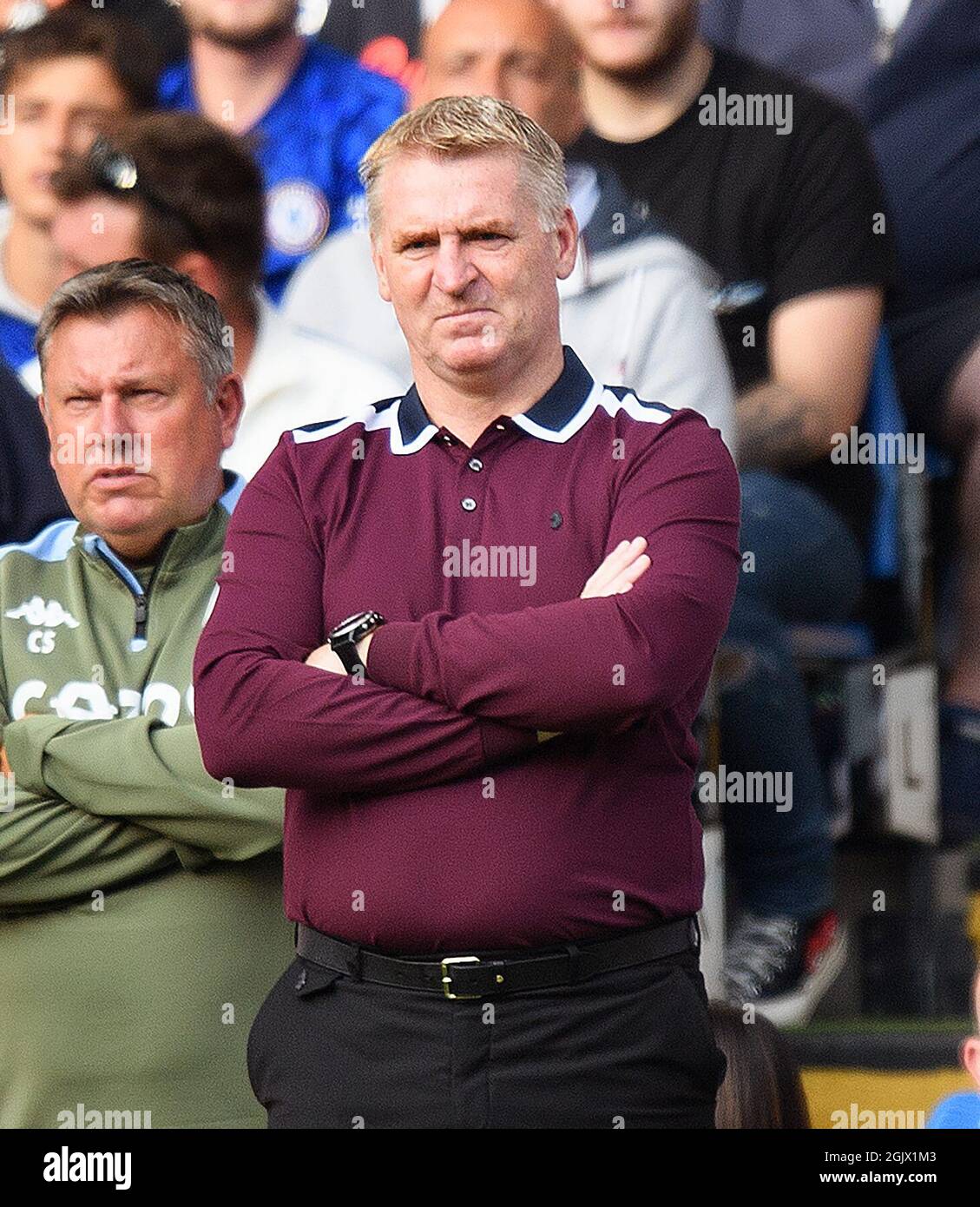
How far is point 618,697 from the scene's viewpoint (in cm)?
199

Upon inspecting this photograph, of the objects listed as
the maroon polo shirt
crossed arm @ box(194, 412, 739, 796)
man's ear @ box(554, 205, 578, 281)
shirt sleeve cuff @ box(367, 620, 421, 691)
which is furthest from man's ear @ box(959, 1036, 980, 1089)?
man's ear @ box(554, 205, 578, 281)

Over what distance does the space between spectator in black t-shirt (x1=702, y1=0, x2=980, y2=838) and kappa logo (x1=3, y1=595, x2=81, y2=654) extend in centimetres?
168

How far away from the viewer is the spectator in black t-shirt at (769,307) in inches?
130

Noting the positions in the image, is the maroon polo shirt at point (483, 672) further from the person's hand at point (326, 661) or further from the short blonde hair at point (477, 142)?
the short blonde hair at point (477, 142)

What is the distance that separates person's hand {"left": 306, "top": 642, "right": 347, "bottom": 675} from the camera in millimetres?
2084

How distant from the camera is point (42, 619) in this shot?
8.52ft

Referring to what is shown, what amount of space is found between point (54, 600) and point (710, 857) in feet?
4.45

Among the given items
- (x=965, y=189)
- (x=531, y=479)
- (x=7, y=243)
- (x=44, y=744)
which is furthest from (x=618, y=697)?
(x=7, y=243)

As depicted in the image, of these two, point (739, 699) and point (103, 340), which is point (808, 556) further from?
point (103, 340)

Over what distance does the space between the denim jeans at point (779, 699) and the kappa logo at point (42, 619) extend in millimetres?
1288

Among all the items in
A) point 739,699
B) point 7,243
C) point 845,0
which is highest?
point 845,0

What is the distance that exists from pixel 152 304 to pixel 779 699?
141cm

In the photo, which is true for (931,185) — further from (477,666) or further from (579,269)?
(477,666)

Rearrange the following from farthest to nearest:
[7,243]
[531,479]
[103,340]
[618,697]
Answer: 1. [7,243]
2. [103,340]
3. [531,479]
4. [618,697]
